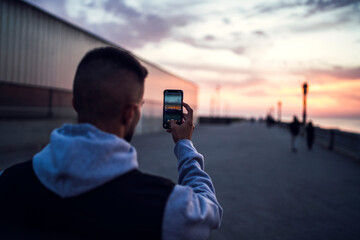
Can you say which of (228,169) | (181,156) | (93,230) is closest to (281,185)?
(228,169)

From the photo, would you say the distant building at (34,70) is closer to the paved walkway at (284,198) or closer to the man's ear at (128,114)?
the paved walkway at (284,198)

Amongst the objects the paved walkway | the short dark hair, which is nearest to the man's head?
the short dark hair

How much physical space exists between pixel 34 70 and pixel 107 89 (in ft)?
42.9

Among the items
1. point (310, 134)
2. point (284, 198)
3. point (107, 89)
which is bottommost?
point (284, 198)

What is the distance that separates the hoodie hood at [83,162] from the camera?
0.94 m

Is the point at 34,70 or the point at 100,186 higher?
the point at 34,70

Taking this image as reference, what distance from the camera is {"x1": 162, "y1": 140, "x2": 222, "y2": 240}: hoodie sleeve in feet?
3.14

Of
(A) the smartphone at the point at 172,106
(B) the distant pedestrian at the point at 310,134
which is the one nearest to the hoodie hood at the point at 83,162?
(A) the smartphone at the point at 172,106

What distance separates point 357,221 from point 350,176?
3.99m

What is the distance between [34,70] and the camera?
12.0 metres

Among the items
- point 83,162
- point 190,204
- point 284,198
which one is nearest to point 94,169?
point 83,162

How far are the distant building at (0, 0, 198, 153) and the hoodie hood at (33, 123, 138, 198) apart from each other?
11.8m

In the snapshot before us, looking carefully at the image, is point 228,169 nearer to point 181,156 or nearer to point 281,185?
point 281,185

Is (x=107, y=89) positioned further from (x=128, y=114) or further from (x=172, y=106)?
(x=172, y=106)
